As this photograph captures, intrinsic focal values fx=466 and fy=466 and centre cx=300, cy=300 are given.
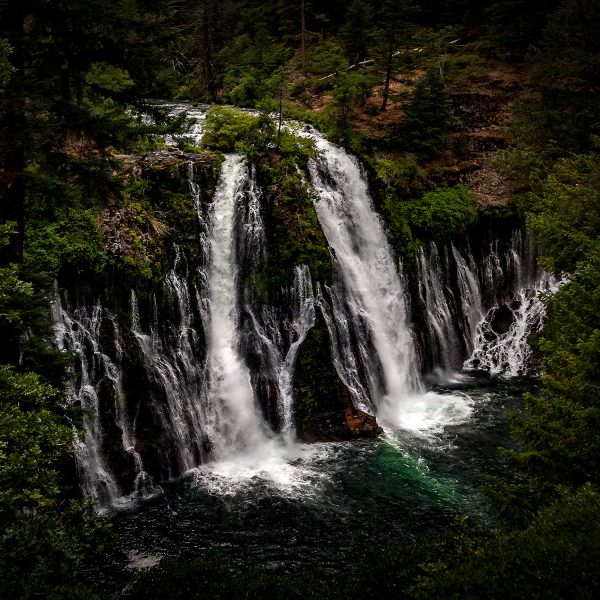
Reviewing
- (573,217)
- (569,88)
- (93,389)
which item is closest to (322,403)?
(93,389)

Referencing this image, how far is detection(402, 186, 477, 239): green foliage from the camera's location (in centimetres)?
2089

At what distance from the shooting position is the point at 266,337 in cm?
1576

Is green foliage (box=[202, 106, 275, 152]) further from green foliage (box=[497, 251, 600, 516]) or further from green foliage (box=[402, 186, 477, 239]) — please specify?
green foliage (box=[497, 251, 600, 516])

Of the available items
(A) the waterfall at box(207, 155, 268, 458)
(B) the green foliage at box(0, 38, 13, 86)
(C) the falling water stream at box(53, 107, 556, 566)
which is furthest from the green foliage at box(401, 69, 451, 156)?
(B) the green foliage at box(0, 38, 13, 86)

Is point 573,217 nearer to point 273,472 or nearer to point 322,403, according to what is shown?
point 322,403

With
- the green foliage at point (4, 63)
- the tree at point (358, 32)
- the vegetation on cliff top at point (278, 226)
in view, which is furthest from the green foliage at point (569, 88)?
the green foliage at point (4, 63)

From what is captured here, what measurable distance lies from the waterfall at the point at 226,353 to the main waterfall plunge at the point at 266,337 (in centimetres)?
4

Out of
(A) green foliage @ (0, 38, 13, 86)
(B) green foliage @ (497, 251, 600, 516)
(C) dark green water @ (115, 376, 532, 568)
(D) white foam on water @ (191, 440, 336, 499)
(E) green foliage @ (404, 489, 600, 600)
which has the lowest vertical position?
(C) dark green water @ (115, 376, 532, 568)

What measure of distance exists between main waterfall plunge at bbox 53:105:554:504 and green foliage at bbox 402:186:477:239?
0.79 meters

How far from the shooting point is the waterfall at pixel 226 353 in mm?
14688

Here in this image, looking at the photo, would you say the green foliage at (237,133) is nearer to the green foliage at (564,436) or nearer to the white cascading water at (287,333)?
the white cascading water at (287,333)

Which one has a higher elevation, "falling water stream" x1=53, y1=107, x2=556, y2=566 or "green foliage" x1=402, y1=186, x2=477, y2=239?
"green foliage" x1=402, y1=186, x2=477, y2=239

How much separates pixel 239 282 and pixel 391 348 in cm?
672

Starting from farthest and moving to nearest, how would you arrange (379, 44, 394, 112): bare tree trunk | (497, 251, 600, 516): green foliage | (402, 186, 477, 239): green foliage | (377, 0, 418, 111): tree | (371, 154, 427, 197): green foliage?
(379, 44, 394, 112): bare tree trunk, (377, 0, 418, 111): tree, (371, 154, 427, 197): green foliage, (402, 186, 477, 239): green foliage, (497, 251, 600, 516): green foliage
